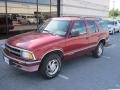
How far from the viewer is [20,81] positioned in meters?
4.82

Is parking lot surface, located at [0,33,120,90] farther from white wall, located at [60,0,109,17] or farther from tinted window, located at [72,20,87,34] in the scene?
white wall, located at [60,0,109,17]

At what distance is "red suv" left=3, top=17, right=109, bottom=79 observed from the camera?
14.8 feet

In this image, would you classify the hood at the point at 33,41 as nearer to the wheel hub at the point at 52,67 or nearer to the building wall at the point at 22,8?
the wheel hub at the point at 52,67

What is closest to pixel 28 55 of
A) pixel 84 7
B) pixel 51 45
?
pixel 51 45

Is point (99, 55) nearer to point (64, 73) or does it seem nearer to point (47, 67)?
point (64, 73)

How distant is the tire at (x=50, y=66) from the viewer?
Answer: 479 centimetres

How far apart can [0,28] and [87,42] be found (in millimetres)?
6303

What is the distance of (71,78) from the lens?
17.0ft

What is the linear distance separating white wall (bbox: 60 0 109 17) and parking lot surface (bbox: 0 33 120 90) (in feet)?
32.6

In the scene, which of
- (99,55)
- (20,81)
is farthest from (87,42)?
(20,81)

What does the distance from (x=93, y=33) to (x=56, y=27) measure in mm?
1743

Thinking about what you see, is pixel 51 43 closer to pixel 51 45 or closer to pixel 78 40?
pixel 51 45

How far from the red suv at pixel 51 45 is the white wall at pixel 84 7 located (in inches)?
368

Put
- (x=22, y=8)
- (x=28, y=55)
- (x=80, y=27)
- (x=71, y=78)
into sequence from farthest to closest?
(x=22, y=8) < (x=80, y=27) < (x=71, y=78) < (x=28, y=55)
